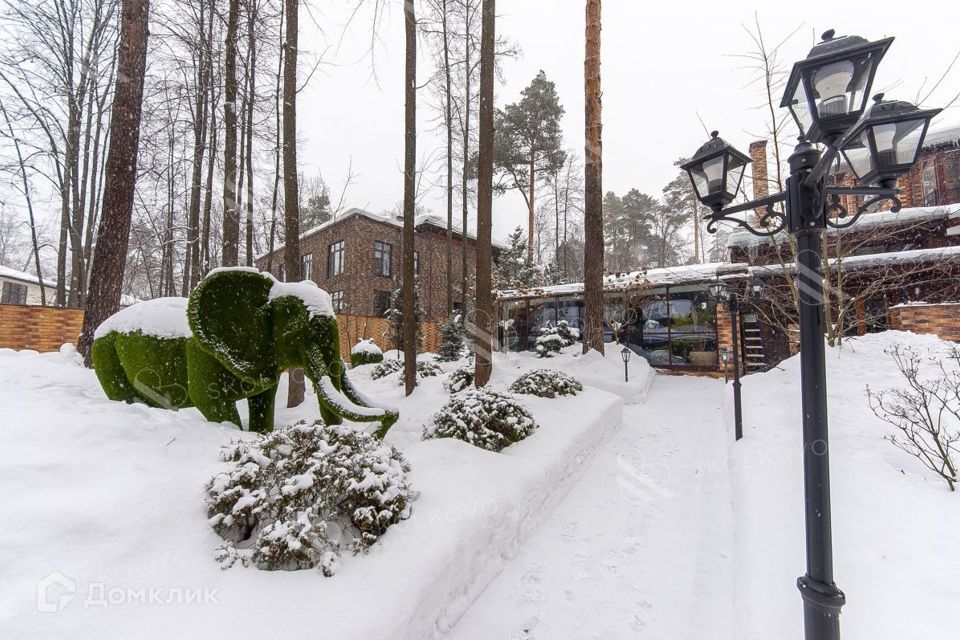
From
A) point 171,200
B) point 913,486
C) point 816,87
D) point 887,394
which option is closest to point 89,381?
point 816,87

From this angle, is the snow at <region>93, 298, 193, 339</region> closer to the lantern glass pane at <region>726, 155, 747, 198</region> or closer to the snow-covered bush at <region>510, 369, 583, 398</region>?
the lantern glass pane at <region>726, 155, 747, 198</region>

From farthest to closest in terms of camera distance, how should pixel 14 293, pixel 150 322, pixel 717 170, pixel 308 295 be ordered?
pixel 14 293
pixel 308 295
pixel 150 322
pixel 717 170

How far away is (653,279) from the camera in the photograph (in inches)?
501

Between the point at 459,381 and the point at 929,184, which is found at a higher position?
the point at 929,184

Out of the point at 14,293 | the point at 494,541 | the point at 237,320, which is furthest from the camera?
the point at 14,293

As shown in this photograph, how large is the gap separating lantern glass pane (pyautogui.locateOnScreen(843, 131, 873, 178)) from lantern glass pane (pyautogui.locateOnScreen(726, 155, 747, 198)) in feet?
1.66

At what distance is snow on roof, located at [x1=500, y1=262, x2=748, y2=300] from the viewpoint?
11680 mm

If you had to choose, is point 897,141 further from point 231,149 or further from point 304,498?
point 231,149

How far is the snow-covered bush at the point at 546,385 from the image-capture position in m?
6.90

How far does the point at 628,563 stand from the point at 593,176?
8.77 meters

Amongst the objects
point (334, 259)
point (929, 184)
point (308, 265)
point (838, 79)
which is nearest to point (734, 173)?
point (838, 79)

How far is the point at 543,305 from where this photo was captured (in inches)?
643

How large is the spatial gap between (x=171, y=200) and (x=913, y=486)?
19.6m

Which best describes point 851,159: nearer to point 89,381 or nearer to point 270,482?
point 270,482
